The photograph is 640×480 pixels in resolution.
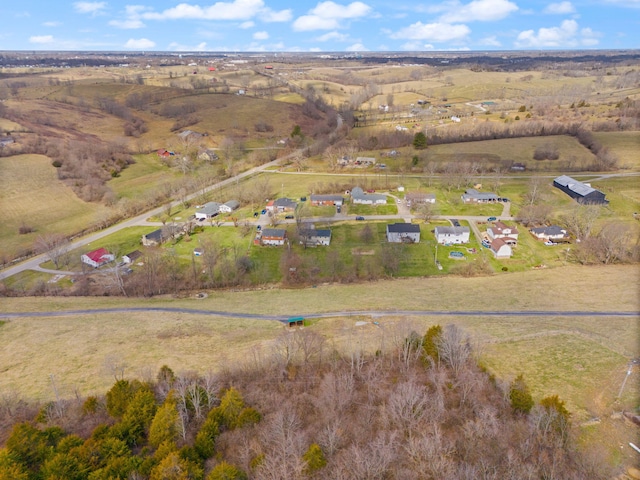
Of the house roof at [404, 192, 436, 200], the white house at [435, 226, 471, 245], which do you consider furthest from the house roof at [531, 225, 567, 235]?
the house roof at [404, 192, 436, 200]

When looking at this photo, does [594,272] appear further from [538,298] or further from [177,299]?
[177,299]

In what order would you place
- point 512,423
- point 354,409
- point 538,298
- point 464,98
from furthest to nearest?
point 464,98 < point 538,298 < point 354,409 < point 512,423

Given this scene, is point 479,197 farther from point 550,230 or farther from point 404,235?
point 404,235

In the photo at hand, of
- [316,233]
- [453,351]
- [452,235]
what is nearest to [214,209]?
[316,233]

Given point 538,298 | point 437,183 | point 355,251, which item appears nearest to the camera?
point 538,298

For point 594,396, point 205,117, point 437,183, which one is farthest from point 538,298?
point 205,117

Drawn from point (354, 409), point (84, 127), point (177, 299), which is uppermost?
point (84, 127)

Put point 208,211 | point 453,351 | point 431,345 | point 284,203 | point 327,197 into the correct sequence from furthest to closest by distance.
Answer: point 327,197 → point 284,203 → point 208,211 → point 431,345 → point 453,351

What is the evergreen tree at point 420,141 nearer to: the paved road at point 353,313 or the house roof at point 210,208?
the house roof at point 210,208
